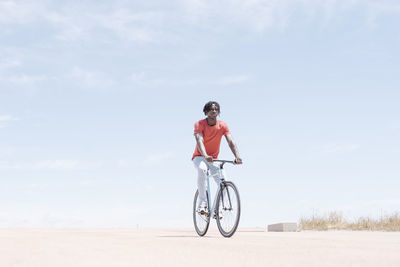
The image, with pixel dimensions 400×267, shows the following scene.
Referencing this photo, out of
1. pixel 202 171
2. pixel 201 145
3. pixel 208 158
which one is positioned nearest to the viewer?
pixel 208 158

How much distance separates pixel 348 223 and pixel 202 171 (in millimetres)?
7564

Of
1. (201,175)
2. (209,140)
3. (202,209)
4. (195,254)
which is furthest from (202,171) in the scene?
(195,254)

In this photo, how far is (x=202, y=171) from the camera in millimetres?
11156

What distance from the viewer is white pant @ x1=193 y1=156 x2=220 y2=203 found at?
11.0 metres

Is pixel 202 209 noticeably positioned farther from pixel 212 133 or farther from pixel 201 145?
pixel 212 133

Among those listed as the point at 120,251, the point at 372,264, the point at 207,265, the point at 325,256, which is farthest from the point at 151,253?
the point at 372,264

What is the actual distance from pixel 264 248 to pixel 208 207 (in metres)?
3.65

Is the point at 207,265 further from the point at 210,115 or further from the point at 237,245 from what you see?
the point at 210,115

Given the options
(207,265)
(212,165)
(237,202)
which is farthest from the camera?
(212,165)

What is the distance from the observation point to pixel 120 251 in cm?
751

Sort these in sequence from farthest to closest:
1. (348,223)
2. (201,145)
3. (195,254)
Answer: (348,223) → (201,145) → (195,254)

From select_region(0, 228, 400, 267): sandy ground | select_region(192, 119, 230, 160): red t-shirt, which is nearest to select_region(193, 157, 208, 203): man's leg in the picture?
select_region(192, 119, 230, 160): red t-shirt

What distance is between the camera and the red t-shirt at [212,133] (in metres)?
10.9

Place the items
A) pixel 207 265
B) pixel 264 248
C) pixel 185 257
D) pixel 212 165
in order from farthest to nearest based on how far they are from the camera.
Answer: pixel 212 165
pixel 264 248
pixel 185 257
pixel 207 265
